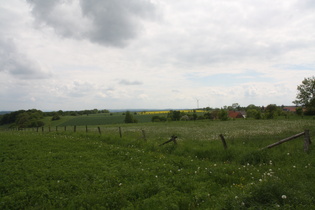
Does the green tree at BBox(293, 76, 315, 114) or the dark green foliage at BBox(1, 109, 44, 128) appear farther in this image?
the dark green foliage at BBox(1, 109, 44, 128)

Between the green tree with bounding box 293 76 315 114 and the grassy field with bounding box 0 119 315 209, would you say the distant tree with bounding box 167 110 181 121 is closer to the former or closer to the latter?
the green tree with bounding box 293 76 315 114

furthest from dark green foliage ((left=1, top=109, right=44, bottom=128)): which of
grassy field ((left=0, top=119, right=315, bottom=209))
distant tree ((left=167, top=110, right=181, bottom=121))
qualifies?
grassy field ((left=0, top=119, right=315, bottom=209))

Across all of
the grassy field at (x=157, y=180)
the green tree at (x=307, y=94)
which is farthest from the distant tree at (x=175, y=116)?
the grassy field at (x=157, y=180)

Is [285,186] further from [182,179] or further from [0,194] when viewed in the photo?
[0,194]

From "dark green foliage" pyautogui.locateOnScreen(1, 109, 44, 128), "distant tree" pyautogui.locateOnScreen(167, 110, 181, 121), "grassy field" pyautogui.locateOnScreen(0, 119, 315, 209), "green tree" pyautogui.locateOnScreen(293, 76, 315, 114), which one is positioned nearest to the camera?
"grassy field" pyautogui.locateOnScreen(0, 119, 315, 209)

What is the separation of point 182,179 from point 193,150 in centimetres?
506

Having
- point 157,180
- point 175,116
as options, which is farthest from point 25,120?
point 157,180

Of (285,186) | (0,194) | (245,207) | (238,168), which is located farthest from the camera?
(238,168)

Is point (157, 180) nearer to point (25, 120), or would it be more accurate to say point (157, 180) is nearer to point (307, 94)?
point (307, 94)

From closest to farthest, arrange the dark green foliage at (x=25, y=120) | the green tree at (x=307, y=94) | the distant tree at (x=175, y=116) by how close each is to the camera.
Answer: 1. the green tree at (x=307, y=94)
2. the dark green foliage at (x=25, y=120)
3. the distant tree at (x=175, y=116)

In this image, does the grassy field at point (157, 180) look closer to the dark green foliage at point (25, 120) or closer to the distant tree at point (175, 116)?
the distant tree at point (175, 116)

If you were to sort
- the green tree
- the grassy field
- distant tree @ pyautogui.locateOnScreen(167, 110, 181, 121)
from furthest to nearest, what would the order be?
1. distant tree @ pyautogui.locateOnScreen(167, 110, 181, 121)
2. the green tree
3. the grassy field

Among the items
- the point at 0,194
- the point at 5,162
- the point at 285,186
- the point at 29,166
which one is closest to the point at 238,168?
the point at 285,186

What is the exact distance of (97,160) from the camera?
11.2 m
